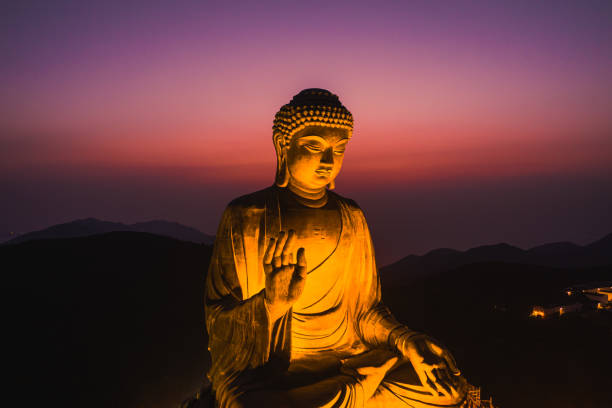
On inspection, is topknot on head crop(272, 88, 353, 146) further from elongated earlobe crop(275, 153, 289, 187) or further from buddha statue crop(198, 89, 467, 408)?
elongated earlobe crop(275, 153, 289, 187)

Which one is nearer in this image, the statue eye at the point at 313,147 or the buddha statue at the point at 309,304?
the buddha statue at the point at 309,304

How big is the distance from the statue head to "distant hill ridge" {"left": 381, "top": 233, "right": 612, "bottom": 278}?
18.5 metres

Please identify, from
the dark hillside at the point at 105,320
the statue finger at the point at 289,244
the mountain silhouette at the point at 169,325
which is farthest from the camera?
the dark hillside at the point at 105,320

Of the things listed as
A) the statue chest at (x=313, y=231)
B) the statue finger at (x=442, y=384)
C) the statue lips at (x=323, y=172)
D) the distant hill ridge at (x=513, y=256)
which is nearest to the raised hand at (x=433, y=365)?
the statue finger at (x=442, y=384)

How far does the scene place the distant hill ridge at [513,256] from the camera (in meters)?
22.1

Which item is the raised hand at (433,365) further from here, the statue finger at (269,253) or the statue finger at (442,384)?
the statue finger at (269,253)

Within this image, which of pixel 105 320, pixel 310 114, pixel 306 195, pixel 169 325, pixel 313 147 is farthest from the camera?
pixel 105 320

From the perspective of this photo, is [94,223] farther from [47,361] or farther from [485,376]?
[485,376]

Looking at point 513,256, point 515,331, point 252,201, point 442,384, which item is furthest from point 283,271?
point 513,256

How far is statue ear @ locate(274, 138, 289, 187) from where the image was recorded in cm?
419

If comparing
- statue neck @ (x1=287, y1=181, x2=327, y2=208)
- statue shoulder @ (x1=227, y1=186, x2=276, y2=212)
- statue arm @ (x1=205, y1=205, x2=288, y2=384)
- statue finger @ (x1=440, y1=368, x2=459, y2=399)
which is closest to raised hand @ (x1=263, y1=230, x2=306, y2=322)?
statue arm @ (x1=205, y1=205, x2=288, y2=384)

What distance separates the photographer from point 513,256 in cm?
2259

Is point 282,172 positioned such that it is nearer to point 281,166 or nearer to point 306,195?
point 281,166

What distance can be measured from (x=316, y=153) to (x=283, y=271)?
1355 mm
